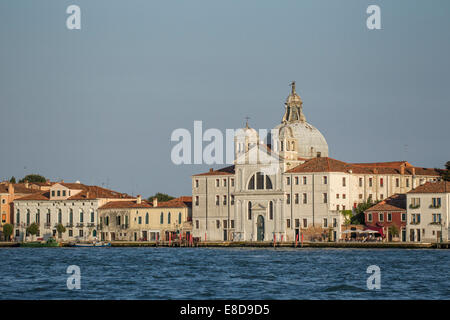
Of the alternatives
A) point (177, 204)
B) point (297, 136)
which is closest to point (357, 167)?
point (297, 136)

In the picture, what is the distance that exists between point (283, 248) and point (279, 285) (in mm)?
36014

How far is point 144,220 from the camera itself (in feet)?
293

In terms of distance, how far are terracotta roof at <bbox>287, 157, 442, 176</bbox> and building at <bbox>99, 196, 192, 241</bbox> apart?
1229 centimetres

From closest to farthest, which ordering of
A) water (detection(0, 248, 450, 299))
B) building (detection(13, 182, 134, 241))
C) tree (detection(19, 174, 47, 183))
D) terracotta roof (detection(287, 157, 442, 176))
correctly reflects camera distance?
water (detection(0, 248, 450, 299))
terracotta roof (detection(287, 157, 442, 176))
building (detection(13, 182, 134, 241))
tree (detection(19, 174, 47, 183))

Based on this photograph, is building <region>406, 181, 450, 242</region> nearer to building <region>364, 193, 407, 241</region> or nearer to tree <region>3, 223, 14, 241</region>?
building <region>364, 193, 407, 241</region>

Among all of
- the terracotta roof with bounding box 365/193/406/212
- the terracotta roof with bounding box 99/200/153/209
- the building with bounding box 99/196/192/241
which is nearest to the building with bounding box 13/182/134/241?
the terracotta roof with bounding box 99/200/153/209

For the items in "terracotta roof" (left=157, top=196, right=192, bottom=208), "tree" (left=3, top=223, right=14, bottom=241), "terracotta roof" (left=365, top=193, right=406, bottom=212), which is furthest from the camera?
"tree" (left=3, top=223, right=14, bottom=241)

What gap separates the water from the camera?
3578cm

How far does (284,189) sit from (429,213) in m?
12.9

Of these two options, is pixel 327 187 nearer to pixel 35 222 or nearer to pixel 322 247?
pixel 322 247

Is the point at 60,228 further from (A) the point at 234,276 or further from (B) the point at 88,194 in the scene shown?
(A) the point at 234,276

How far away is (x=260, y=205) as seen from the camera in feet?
273

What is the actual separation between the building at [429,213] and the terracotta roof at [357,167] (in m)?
7.74
